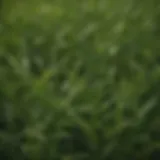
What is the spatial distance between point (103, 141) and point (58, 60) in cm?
22

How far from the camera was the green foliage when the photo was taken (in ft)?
2.78

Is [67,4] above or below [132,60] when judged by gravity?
above

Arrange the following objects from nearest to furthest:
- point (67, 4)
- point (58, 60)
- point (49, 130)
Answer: point (49, 130)
point (58, 60)
point (67, 4)

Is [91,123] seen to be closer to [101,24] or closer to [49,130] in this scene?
[49,130]

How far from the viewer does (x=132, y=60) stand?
0.97 metres

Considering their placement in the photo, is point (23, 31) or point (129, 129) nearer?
point (129, 129)

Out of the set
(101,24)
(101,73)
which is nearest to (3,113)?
(101,73)

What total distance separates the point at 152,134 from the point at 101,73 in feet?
0.53

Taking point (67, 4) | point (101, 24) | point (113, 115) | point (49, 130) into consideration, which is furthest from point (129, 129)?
point (67, 4)

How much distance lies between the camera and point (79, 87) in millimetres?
869

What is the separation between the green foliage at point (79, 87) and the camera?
846 millimetres

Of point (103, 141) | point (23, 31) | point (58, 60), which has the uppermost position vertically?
point (23, 31)

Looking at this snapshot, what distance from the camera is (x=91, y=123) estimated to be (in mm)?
850

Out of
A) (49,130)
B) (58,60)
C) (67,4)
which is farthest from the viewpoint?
(67,4)
